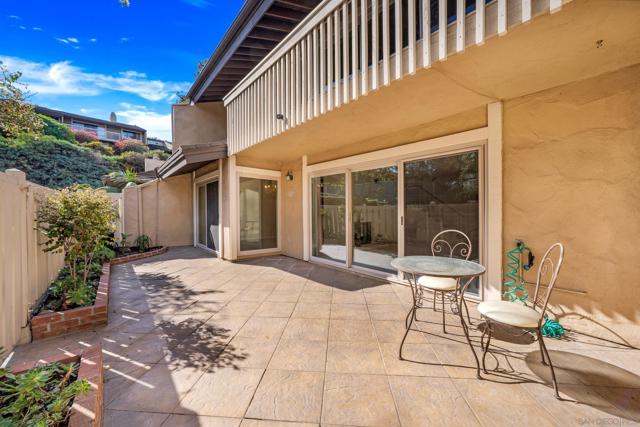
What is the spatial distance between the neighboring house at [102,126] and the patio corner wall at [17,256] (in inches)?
1015

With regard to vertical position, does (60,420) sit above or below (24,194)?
below

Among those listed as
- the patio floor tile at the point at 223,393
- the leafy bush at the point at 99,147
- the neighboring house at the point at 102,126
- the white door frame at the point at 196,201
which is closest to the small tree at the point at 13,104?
the white door frame at the point at 196,201

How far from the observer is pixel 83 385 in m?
1.34

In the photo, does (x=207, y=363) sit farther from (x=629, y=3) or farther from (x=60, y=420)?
(x=629, y=3)

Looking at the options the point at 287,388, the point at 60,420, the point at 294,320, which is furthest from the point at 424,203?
the point at 60,420

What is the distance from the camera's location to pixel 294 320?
2.91m

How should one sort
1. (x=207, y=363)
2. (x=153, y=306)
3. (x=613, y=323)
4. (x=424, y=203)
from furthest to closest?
(x=424, y=203), (x=153, y=306), (x=613, y=323), (x=207, y=363)

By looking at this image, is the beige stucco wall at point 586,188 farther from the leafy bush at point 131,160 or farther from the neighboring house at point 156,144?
the neighboring house at point 156,144

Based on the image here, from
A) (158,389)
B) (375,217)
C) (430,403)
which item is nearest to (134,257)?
(158,389)

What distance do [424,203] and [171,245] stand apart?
8.26m

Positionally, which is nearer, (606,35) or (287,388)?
(287,388)

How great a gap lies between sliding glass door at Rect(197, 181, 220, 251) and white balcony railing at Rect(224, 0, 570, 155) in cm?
238

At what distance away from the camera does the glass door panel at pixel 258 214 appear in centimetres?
634

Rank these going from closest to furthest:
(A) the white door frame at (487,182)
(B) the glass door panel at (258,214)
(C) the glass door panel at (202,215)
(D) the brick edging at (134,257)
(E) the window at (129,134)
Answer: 1. (A) the white door frame at (487,182)
2. (D) the brick edging at (134,257)
3. (B) the glass door panel at (258,214)
4. (C) the glass door panel at (202,215)
5. (E) the window at (129,134)
